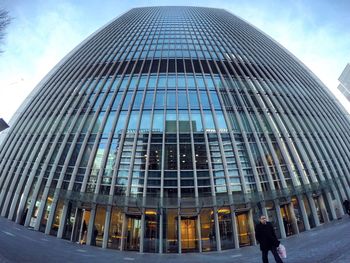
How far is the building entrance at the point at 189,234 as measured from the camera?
16.6 m

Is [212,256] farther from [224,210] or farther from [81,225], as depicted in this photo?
[81,225]

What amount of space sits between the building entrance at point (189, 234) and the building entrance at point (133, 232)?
3.77 m

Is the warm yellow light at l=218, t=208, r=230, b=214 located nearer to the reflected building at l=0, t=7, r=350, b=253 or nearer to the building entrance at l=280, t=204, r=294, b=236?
the reflected building at l=0, t=7, r=350, b=253

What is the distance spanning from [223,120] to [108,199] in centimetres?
1397

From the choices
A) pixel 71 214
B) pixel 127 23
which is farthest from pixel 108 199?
pixel 127 23

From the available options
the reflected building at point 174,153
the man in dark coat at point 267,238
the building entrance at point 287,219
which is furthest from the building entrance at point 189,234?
the man in dark coat at point 267,238

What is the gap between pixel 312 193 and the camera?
20.4 m

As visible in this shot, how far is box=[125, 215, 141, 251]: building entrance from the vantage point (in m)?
16.8

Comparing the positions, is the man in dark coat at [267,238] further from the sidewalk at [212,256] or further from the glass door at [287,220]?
the glass door at [287,220]

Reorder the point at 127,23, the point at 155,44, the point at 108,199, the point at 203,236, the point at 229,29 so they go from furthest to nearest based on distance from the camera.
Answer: the point at 127,23, the point at 229,29, the point at 155,44, the point at 108,199, the point at 203,236

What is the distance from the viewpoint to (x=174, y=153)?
65.4 ft

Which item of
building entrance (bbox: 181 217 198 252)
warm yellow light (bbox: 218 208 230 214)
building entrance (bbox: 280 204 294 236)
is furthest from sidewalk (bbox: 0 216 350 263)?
building entrance (bbox: 280 204 294 236)

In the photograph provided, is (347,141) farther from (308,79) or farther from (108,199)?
(108,199)

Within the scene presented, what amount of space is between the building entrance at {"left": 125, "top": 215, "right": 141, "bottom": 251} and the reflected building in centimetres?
8
